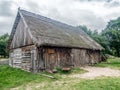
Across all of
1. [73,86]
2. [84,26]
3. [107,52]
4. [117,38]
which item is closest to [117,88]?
[73,86]

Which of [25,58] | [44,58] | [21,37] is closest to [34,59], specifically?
[44,58]

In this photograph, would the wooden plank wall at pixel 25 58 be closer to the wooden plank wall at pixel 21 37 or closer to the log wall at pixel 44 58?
the log wall at pixel 44 58

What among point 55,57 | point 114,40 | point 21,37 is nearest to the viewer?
point 55,57

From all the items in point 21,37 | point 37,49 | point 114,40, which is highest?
point 114,40

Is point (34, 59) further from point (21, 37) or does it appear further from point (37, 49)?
point (21, 37)

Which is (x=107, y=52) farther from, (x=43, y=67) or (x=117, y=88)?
(x=117, y=88)

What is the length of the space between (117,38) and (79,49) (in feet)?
52.7

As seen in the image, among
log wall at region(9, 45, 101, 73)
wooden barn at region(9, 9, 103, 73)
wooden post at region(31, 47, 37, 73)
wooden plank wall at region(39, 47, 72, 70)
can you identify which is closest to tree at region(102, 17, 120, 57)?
log wall at region(9, 45, 101, 73)

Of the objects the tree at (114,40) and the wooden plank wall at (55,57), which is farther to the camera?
the tree at (114,40)

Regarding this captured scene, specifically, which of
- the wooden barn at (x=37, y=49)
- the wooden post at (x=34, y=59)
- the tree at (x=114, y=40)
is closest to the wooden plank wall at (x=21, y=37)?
the wooden barn at (x=37, y=49)

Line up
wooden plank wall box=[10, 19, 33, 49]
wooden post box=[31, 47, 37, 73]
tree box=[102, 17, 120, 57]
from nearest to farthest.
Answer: wooden post box=[31, 47, 37, 73] < wooden plank wall box=[10, 19, 33, 49] < tree box=[102, 17, 120, 57]

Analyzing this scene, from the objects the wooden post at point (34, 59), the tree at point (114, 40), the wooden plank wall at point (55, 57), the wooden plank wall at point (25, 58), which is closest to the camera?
the wooden post at point (34, 59)

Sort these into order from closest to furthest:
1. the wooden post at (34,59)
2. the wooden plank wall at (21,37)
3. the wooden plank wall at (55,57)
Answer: the wooden post at (34,59) → the wooden plank wall at (55,57) → the wooden plank wall at (21,37)

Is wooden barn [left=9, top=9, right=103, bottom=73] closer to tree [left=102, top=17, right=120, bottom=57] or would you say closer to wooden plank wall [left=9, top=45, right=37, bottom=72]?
wooden plank wall [left=9, top=45, right=37, bottom=72]
